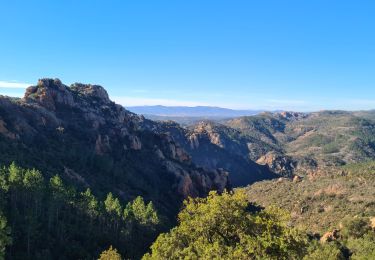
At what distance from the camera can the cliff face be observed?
445 ft

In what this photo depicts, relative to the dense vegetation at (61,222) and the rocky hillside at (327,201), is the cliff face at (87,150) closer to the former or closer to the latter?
the dense vegetation at (61,222)

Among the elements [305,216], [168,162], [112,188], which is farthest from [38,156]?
[305,216]

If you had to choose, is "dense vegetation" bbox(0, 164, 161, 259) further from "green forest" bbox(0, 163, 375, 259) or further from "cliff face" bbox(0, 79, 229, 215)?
"cliff face" bbox(0, 79, 229, 215)

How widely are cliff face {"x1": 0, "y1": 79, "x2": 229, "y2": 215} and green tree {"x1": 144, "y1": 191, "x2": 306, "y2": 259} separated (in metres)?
90.9

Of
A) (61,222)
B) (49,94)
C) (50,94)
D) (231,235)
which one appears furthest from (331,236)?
(50,94)

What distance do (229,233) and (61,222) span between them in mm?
66211

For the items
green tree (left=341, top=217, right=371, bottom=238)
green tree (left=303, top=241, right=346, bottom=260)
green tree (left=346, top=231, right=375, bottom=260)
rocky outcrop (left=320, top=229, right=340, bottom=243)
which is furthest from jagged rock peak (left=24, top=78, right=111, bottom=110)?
green tree (left=346, top=231, right=375, bottom=260)

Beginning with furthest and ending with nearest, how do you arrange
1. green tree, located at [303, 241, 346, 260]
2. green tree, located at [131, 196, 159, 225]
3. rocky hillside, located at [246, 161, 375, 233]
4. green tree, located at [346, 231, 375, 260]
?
rocky hillside, located at [246, 161, 375, 233] → green tree, located at [131, 196, 159, 225] → green tree, located at [346, 231, 375, 260] → green tree, located at [303, 241, 346, 260]

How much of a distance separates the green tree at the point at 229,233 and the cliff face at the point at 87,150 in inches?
3577

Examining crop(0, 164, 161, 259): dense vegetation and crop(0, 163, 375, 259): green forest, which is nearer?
crop(0, 163, 375, 259): green forest

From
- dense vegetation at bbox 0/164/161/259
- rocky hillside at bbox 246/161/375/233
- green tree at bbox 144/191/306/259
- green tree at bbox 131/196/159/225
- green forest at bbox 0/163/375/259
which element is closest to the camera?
green tree at bbox 144/191/306/259

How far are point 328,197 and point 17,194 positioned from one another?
115 metres

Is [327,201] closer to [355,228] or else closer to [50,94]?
[355,228]

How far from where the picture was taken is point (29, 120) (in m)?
158
